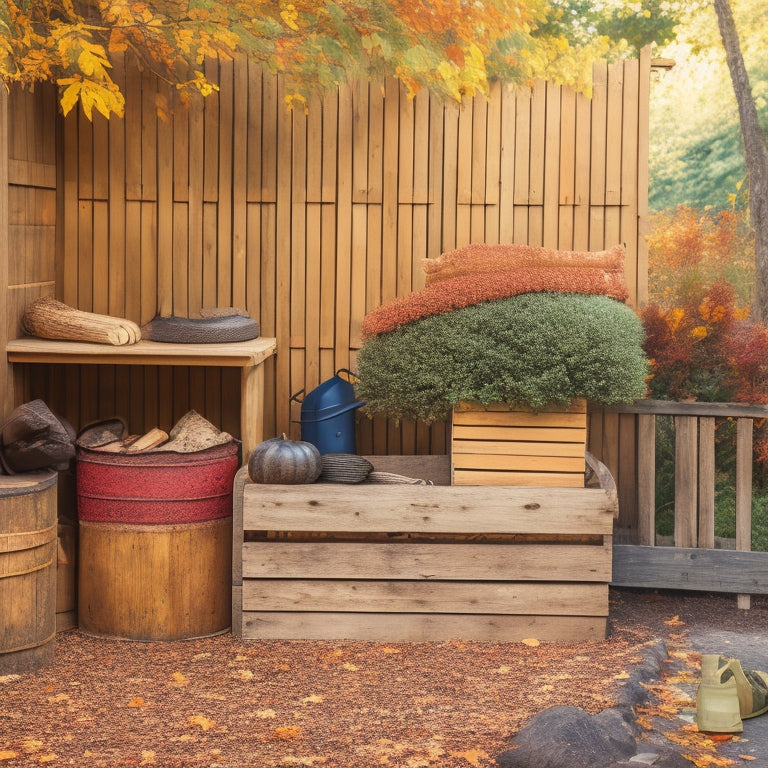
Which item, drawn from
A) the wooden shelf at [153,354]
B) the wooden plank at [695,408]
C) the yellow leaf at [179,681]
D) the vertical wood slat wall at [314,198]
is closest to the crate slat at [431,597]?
the yellow leaf at [179,681]

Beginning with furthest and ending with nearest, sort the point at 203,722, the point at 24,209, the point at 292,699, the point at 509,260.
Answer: the point at 24,209 < the point at 509,260 < the point at 292,699 < the point at 203,722

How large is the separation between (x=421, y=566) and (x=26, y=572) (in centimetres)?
188

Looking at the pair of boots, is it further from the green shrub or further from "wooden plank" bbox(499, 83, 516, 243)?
"wooden plank" bbox(499, 83, 516, 243)

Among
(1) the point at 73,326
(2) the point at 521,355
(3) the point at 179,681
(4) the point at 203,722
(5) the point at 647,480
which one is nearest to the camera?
(4) the point at 203,722

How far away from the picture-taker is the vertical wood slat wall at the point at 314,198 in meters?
6.56

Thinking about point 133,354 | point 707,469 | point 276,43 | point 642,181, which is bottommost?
point 707,469

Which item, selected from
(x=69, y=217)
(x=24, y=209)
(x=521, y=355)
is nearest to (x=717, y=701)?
(x=521, y=355)

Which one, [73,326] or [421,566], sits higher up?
[73,326]

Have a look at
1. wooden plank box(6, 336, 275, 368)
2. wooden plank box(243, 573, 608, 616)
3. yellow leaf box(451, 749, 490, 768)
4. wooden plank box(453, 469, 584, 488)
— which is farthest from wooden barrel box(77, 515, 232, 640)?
yellow leaf box(451, 749, 490, 768)

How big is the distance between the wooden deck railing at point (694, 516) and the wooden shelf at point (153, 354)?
7.37ft

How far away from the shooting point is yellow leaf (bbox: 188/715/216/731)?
4273 millimetres

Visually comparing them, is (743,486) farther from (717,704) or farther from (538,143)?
(538,143)

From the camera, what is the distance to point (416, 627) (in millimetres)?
5457

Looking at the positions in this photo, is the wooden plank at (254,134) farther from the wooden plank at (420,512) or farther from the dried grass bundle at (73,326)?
the wooden plank at (420,512)
